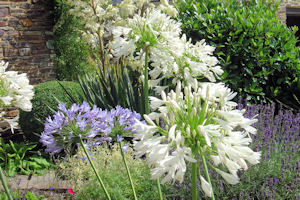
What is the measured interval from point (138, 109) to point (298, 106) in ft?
7.89

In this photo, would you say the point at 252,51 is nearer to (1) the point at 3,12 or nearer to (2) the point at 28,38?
(2) the point at 28,38

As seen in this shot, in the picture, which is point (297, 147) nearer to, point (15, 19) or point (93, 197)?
point (93, 197)

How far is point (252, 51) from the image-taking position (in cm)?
477

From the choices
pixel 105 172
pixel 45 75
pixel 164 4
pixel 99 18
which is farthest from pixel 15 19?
pixel 105 172

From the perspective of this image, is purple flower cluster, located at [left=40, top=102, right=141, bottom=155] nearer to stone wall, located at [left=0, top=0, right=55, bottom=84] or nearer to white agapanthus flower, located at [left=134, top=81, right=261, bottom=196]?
white agapanthus flower, located at [left=134, top=81, right=261, bottom=196]

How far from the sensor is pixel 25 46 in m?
6.84

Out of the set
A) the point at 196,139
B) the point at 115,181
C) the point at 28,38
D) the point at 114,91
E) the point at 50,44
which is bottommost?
the point at 115,181

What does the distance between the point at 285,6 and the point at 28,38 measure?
725 cm

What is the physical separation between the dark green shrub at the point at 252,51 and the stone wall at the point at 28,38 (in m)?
3.53

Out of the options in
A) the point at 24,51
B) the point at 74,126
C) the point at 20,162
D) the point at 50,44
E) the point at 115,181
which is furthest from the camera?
the point at 50,44

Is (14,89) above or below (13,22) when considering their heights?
above

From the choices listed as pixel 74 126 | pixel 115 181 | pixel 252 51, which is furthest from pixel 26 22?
pixel 74 126

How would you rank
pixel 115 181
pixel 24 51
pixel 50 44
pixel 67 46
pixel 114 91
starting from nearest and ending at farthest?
1. pixel 115 181
2. pixel 114 91
3. pixel 24 51
4. pixel 50 44
5. pixel 67 46

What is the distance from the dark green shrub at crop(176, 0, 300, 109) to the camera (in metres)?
4.77
